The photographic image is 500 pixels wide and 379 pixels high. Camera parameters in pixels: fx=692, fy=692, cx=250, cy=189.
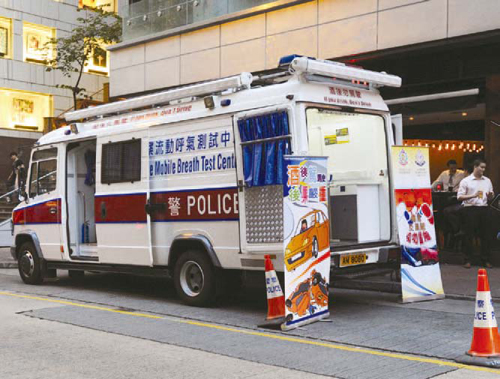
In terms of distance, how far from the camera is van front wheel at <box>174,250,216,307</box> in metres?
9.58

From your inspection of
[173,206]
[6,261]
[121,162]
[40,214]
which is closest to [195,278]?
[173,206]

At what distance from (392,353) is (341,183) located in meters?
3.46

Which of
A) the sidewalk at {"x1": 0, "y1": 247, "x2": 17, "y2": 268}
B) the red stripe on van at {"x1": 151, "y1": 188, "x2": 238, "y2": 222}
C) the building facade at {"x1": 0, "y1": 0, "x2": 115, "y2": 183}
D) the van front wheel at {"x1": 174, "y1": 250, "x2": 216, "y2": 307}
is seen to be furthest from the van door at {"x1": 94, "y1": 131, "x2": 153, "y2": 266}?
the building facade at {"x1": 0, "y1": 0, "x2": 115, "y2": 183}

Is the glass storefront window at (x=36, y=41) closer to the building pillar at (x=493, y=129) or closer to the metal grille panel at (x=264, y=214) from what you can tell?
the building pillar at (x=493, y=129)

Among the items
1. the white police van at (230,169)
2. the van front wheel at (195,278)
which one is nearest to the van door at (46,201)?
the white police van at (230,169)

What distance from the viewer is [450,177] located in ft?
48.5

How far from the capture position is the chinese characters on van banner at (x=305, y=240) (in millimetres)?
7980

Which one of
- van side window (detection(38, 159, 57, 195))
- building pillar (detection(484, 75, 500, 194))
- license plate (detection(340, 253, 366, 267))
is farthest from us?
building pillar (detection(484, 75, 500, 194))

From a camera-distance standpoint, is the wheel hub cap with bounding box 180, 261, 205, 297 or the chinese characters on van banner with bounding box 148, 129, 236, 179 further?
the wheel hub cap with bounding box 180, 261, 205, 297

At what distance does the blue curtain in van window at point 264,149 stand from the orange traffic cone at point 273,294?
1.04 metres

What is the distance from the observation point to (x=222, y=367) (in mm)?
6418

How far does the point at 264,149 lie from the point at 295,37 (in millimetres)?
8053

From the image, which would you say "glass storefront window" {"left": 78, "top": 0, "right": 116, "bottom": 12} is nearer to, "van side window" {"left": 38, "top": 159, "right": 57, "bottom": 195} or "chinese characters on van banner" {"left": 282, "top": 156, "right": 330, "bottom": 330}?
"van side window" {"left": 38, "top": 159, "right": 57, "bottom": 195}

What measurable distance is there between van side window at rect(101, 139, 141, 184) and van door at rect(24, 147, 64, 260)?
141 cm
